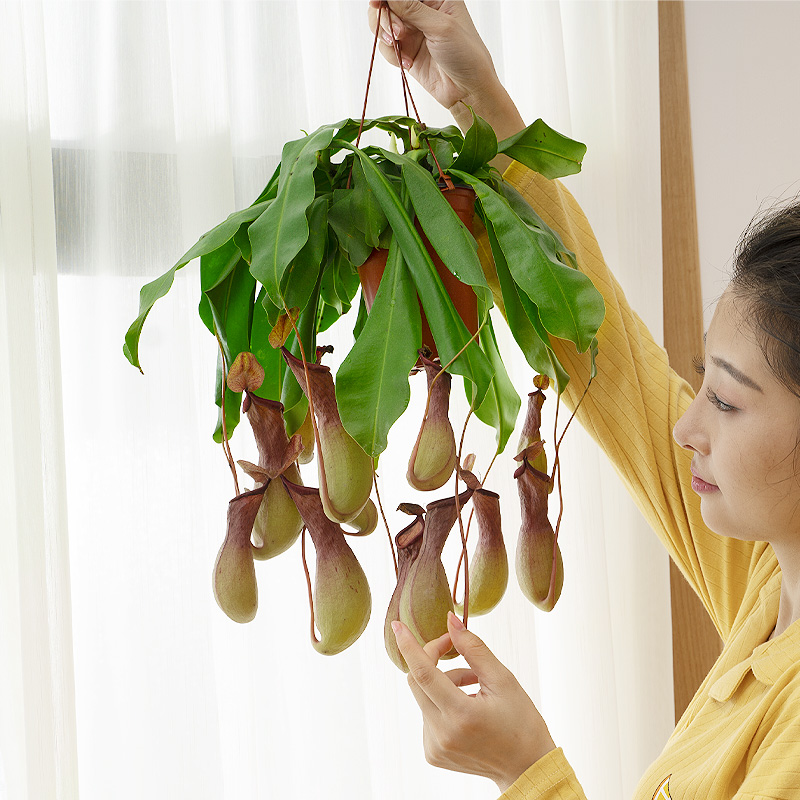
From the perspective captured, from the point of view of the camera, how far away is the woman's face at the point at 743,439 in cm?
62

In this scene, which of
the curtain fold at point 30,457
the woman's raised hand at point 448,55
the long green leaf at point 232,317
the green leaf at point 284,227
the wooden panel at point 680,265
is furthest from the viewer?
the wooden panel at point 680,265

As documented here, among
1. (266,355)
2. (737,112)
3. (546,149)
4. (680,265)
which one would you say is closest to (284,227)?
(266,355)

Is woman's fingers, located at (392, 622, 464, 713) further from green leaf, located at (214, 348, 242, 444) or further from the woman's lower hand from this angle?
green leaf, located at (214, 348, 242, 444)

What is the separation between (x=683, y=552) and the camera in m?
0.88

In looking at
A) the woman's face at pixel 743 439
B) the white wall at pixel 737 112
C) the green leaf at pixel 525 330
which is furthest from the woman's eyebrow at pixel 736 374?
the white wall at pixel 737 112

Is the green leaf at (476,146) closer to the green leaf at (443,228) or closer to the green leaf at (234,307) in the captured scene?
the green leaf at (443,228)

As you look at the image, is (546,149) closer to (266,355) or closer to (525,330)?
(525,330)

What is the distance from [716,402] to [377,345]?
0.30 m

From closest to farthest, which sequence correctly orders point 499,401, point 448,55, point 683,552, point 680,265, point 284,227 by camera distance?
point 284,227 < point 499,401 < point 448,55 < point 683,552 < point 680,265

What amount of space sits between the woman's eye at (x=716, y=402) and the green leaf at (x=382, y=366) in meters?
0.27

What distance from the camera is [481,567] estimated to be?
58 centimetres

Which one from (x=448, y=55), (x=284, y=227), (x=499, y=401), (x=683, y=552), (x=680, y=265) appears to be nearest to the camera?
(x=284, y=227)

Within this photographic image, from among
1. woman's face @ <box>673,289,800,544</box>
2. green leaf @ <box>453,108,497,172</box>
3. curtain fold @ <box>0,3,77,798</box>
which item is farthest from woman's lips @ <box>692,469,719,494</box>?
curtain fold @ <box>0,3,77,798</box>

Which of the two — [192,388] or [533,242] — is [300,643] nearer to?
[192,388]
